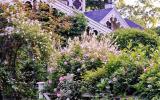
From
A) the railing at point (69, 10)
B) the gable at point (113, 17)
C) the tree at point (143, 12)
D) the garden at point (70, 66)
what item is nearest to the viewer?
the garden at point (70, 66)

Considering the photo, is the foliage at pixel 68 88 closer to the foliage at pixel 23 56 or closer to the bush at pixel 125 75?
the bush at pixel 125 75

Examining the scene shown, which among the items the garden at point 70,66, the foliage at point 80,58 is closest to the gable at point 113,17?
the garden at point 70,66

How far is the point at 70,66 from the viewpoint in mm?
7957

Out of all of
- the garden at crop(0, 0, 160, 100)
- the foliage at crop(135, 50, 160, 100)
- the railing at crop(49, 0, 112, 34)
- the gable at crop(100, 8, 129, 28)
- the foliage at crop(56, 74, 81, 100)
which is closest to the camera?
the foliage at crop(135, 50, 160, 100)

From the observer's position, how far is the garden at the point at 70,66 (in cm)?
639

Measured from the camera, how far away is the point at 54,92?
25.3 feet

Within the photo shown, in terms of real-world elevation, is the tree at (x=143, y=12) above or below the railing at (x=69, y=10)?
below

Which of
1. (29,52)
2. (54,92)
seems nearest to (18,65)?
(29,52)

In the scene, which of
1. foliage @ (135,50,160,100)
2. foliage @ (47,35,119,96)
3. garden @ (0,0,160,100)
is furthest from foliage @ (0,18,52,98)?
foliage @ (135,50,160,100)

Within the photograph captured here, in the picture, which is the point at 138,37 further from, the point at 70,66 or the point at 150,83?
the point at 150,83

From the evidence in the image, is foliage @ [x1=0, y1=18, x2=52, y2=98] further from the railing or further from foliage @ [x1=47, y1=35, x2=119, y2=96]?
the railing

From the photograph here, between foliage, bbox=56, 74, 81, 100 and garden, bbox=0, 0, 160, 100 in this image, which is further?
foliage, bbox=56, 74, 81, 100

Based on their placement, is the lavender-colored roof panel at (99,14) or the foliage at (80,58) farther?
the lavender-colored roof panel at (99,14)

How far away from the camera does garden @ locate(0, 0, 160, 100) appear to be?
639cm
